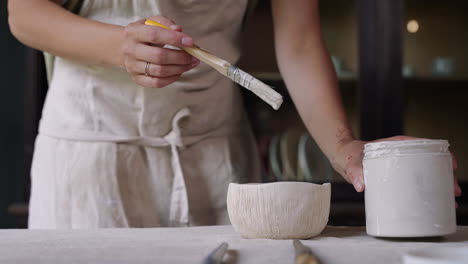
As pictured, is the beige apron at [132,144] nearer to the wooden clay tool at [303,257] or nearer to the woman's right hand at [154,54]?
the woman's right hand at [154,54]

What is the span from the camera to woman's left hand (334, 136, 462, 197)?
65 cm

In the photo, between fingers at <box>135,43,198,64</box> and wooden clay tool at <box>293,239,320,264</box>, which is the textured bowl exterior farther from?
fingers at <box>135,43,198,64</box>

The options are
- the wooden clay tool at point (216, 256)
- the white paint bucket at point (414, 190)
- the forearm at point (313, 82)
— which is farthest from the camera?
the forearm at point (313, 82)

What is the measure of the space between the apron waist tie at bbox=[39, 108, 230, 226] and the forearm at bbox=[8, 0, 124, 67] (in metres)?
0.12

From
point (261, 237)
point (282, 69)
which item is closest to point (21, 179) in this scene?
point (282, 69)

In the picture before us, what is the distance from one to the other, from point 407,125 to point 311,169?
335 millimetres

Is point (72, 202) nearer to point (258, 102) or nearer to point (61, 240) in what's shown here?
point (61, 240)

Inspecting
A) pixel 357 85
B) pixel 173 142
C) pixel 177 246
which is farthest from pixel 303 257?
pixel 357 85

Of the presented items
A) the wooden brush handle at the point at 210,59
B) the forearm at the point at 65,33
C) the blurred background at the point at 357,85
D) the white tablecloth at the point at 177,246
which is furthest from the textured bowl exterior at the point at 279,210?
the blurred background at the point at 357,85

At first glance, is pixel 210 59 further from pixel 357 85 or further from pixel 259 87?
pixel 357 85

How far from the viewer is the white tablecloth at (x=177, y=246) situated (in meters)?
0.49

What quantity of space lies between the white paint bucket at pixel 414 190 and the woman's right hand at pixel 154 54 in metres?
0.27

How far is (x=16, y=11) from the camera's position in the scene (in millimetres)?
867

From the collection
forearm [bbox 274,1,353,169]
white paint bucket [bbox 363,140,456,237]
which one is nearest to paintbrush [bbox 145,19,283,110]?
white paint bucket [bbox 363,140,456,237]
